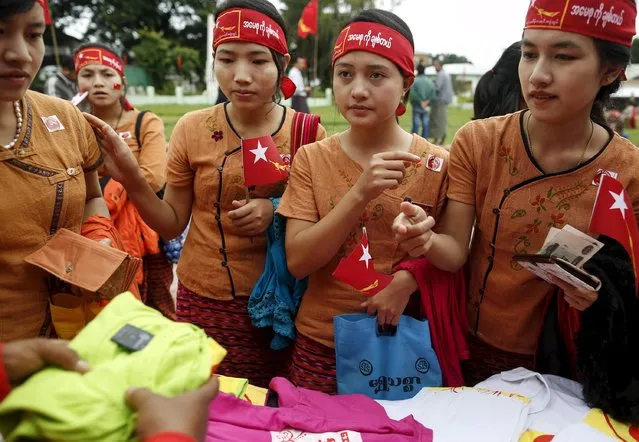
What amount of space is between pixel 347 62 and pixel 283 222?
624 millimetres

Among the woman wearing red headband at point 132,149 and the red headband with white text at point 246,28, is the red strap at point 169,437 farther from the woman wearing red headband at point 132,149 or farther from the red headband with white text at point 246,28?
the woman wearing red headband at point 132,149

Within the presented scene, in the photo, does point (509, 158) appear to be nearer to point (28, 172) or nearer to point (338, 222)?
point (338, 222)

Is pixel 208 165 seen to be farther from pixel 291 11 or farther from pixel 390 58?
pixel 291 11

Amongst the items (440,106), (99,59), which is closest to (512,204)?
(99,59)

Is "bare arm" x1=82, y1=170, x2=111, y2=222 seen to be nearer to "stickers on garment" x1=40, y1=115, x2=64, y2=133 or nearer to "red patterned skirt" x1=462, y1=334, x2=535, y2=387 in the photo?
"stickers on garment" x1=40, y1=115, x2=64, y2=133

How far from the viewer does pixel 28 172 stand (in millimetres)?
1612

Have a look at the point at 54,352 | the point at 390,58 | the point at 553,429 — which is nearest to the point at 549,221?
the point at 553,429

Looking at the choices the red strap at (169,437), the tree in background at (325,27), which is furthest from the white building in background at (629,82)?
the tree in background at (325,27)

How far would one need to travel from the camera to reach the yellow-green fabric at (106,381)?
3.33 feet

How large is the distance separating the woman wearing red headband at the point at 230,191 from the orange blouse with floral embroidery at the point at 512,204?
0.74m

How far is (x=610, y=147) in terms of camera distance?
5.81ft

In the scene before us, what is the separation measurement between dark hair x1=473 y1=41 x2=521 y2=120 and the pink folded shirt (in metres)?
1.74

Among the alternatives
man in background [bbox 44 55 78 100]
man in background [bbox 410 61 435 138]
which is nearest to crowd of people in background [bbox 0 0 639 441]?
man in background [bbox 44 55 78 100]

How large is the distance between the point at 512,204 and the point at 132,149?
2.47 m
